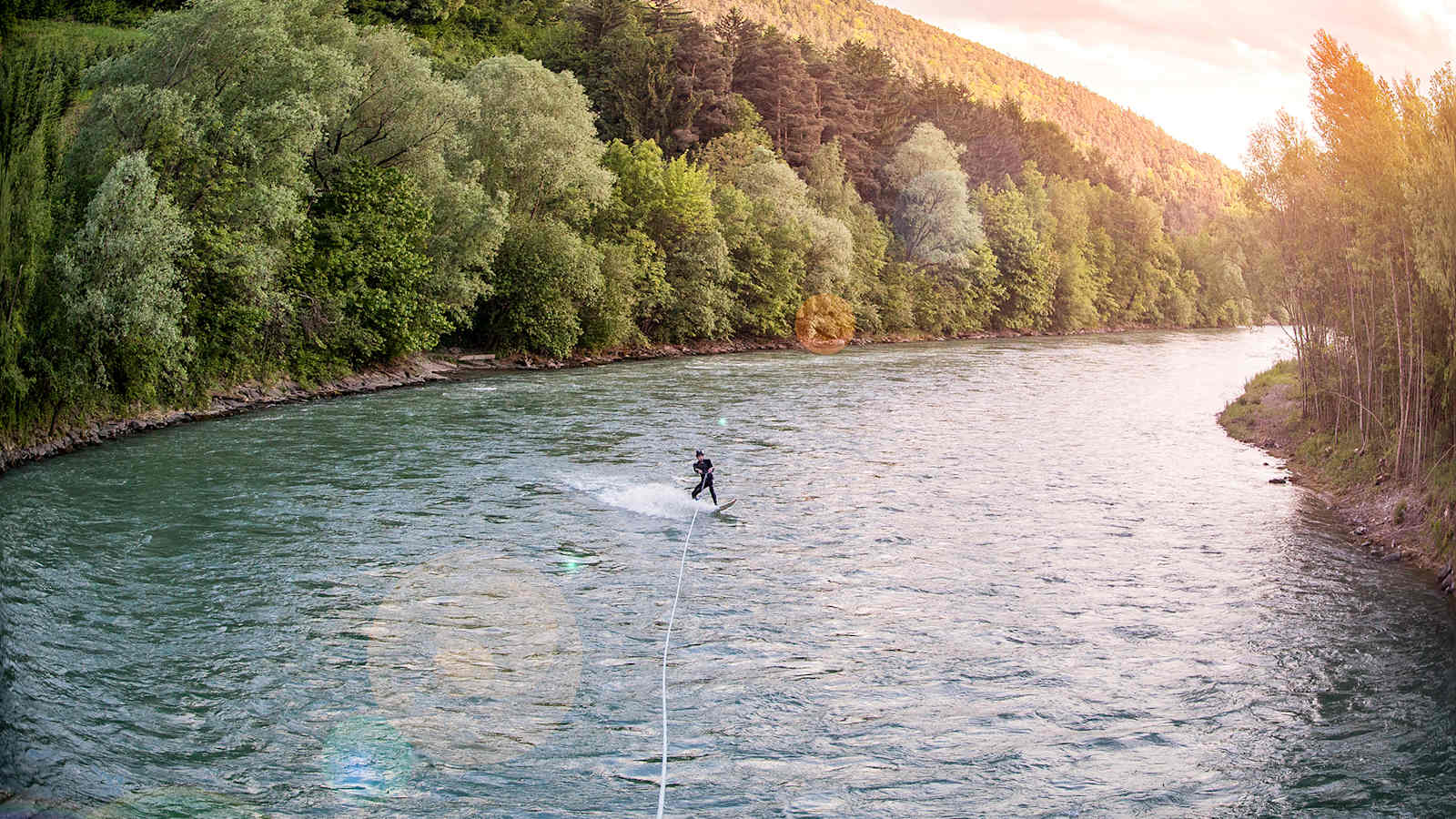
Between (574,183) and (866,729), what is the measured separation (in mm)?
53350

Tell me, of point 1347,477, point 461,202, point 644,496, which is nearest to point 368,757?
point 644,496

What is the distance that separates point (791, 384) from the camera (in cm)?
5550

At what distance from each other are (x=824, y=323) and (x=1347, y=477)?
211ft

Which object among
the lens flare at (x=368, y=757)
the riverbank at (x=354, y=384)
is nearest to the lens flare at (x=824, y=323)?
the riverbank at (x=354, y=384)

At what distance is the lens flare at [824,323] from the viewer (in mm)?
87438

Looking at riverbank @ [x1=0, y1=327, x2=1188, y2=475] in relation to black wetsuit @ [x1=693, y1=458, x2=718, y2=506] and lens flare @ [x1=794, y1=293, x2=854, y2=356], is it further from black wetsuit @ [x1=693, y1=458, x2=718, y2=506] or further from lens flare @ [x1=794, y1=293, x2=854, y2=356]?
black wetsuit @ [x1=693, y1=458, x2=718, y2=506]

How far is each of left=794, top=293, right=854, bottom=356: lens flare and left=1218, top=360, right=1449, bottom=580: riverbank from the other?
4627 centimetres

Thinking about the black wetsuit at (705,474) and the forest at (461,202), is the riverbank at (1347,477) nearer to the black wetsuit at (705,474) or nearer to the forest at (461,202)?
the forest at (461,202)

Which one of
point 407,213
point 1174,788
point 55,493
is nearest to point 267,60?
point 407,213

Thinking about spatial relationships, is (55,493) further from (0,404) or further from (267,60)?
(267,60)

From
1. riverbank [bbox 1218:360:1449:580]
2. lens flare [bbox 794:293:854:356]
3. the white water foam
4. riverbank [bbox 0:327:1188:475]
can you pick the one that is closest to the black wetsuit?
the white water foam

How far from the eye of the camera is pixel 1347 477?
90.8ft

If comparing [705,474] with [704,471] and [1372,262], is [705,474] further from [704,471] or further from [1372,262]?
[1372,262]

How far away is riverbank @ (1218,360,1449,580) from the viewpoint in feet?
72.6
